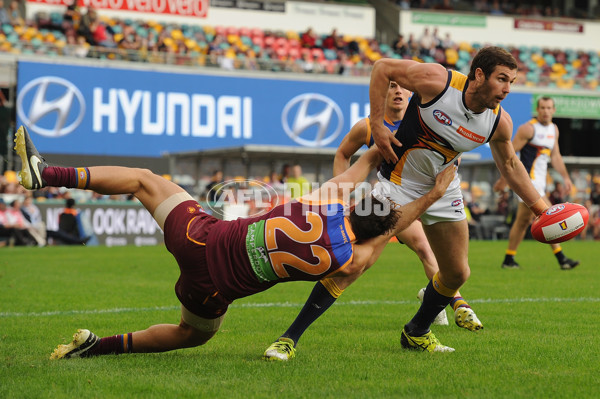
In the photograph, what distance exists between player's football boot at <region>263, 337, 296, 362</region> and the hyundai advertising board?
2184 centimetres

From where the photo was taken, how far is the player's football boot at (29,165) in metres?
5.20

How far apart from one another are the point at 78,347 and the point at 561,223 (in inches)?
134

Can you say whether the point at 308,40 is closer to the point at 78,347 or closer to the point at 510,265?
the point at 510,265

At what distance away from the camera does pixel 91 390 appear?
434cm

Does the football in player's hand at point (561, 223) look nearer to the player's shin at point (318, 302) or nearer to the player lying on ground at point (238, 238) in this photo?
the player lying on ground at point (238, 238)

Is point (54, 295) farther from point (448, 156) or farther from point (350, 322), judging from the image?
point (448, 156)

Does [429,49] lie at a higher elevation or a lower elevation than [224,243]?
lower

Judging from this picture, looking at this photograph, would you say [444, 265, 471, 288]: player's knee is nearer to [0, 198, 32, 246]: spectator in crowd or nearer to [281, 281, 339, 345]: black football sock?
[281, 281, 339, 345]: black football sock

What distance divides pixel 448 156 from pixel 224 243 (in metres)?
1.83

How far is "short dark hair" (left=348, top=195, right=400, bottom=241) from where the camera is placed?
4602 millimetres

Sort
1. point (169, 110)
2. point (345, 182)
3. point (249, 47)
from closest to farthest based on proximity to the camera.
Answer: point (345, 182), point (169, 110), point (249, 47)

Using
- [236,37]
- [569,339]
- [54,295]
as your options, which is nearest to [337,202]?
[569,339]

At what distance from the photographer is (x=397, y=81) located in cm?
545

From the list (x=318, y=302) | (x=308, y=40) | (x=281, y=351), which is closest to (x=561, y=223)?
(x=318, y=302)
